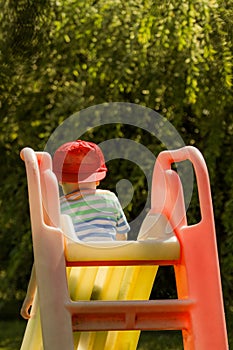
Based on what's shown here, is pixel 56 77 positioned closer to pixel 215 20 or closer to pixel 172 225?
pixel 215 20

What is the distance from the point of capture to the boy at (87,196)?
4309 mm

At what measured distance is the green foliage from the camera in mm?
7973

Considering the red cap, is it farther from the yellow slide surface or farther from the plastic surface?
the yellow slide surface

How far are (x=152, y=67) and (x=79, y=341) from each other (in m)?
4.41

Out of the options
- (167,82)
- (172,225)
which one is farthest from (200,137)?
(172,225)

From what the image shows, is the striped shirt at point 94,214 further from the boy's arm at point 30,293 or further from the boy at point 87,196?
the boy's arm at point 30,293

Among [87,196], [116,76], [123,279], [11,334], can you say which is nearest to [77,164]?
[87,196]

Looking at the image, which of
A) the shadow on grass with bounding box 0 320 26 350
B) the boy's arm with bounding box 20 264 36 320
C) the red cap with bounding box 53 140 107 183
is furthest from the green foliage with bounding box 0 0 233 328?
the boy's arm with bounding box 20 264 36 320

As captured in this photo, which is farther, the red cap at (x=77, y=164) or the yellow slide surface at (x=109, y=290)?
the red cap at (x=77, y=164)

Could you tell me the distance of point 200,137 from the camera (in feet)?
29.9

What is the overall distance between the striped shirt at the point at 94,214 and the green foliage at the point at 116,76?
11.3ft

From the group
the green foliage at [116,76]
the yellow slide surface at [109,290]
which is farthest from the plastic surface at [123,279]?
the green foliage at [116,76]

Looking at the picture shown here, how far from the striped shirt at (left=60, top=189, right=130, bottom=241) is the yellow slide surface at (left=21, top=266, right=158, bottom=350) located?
0.14 meters

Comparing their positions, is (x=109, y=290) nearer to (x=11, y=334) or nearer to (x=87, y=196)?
(x=87, y=196)
